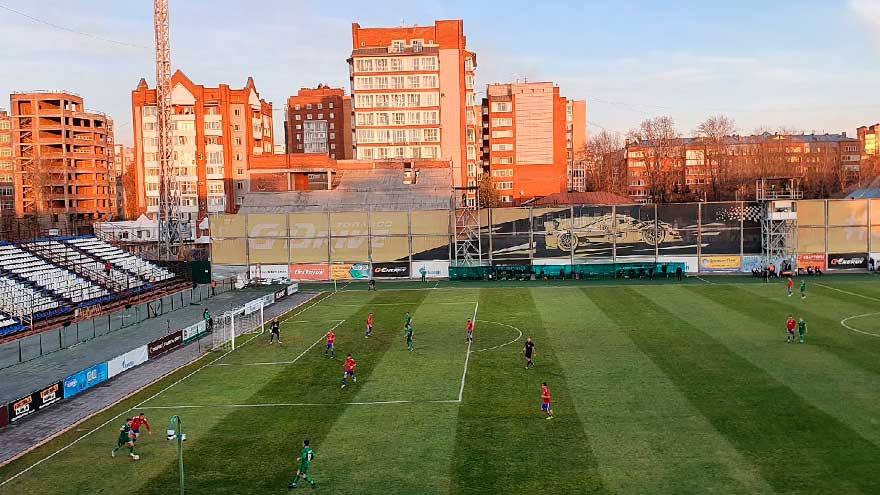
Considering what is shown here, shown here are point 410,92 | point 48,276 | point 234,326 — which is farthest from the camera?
point 410,92

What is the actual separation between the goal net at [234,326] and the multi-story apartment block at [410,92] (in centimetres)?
6631

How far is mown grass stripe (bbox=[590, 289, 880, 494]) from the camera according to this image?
66.6 feet

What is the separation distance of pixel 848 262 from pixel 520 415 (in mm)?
62341

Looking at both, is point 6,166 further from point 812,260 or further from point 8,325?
point 812,260

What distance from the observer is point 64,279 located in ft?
204

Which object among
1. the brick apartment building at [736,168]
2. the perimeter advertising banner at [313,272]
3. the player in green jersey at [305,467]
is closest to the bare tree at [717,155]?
the brick apartment building at [736,168]

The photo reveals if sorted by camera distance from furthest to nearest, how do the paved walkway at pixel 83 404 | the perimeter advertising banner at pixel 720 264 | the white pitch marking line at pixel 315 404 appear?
the perimeter advertising banner at pixel 720 264, the white pitch marking line at pixel 315 404, the paved walkway at pixel 83 404

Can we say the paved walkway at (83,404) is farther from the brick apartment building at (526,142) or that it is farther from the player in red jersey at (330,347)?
the brick apartment building at (526,142)

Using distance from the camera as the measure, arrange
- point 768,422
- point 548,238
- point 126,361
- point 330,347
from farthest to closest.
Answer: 1. point 548,238
2. point 330,347
3. point 126,361
4. point 768,422

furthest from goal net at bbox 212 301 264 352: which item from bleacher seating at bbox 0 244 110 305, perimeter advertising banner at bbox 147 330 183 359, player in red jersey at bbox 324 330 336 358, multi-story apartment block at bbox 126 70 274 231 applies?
multi-story apartment block at bbox 126 70 274 231

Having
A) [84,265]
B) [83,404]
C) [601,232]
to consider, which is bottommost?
[83,404]

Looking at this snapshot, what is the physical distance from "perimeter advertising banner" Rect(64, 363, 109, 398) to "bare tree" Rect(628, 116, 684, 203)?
108571mm

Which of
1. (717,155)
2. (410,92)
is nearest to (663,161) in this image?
(717,155)

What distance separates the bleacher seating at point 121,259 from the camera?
72.7m
